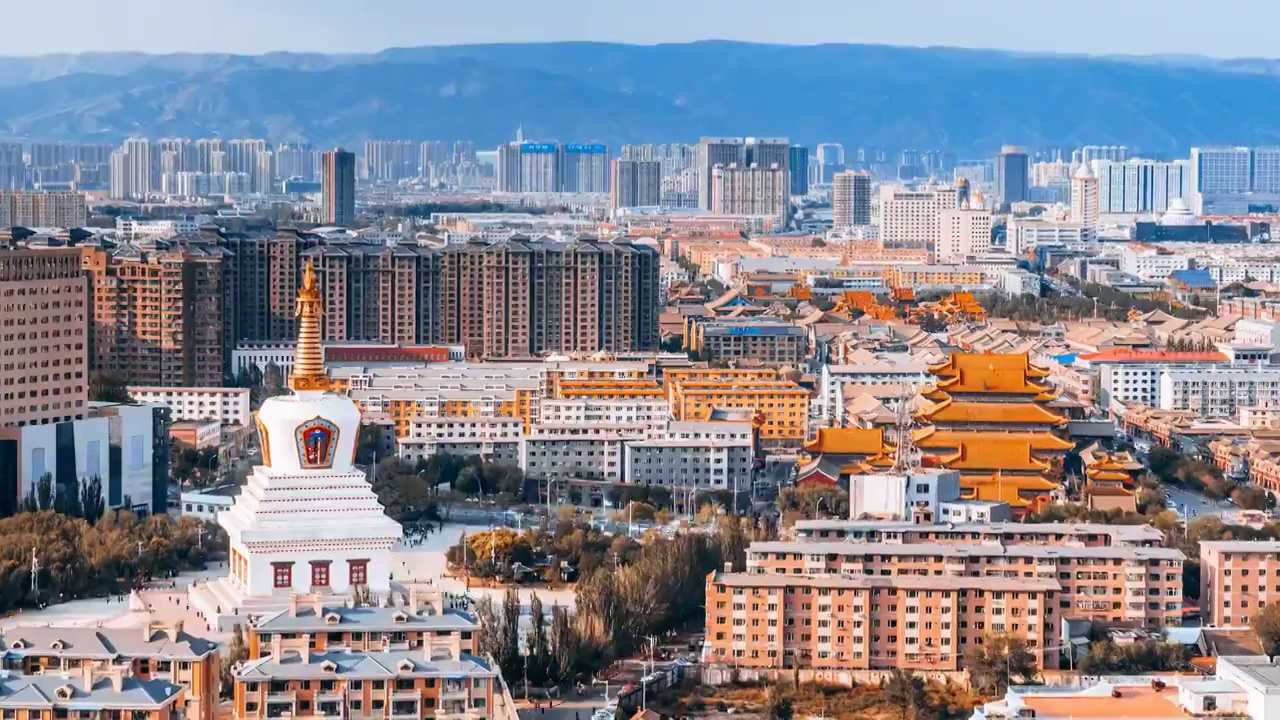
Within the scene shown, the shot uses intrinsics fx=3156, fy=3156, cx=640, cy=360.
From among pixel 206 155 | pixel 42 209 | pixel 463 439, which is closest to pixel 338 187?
pixel 42 209

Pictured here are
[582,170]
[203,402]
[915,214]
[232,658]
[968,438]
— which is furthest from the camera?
[582,170]

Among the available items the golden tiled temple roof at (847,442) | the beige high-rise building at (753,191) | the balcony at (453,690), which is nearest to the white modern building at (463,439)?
the golden tiled temple roof at (847,442)

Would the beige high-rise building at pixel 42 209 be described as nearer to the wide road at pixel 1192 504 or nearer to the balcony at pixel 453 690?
the wide road at pixel 1192 504

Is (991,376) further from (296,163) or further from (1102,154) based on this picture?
(1102,154)

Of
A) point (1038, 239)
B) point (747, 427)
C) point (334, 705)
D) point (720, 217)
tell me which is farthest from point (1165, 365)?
point (720, 217)

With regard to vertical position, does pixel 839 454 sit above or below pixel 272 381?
below

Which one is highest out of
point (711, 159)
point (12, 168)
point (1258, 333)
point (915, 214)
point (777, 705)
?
point (711, 159)

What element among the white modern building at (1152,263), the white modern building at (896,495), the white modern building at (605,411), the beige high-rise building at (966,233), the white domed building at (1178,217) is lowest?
the white modern building at (896,495)

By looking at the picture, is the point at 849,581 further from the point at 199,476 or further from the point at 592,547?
the point at 199,476
